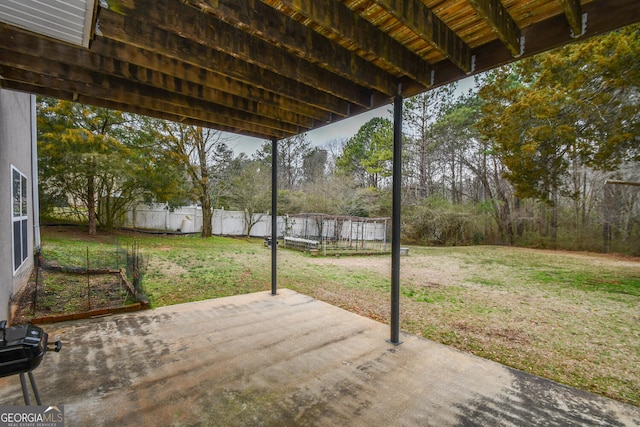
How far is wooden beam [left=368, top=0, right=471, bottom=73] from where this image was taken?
64.8 inches

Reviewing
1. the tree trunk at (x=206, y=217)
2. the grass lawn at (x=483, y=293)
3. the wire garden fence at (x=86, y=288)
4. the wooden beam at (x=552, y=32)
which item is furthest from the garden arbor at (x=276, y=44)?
the tree trunk at (x=206, y=217)

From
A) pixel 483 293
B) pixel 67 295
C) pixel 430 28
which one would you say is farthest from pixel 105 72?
pixel 483 293

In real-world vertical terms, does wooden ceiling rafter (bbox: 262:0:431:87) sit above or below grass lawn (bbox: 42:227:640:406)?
above

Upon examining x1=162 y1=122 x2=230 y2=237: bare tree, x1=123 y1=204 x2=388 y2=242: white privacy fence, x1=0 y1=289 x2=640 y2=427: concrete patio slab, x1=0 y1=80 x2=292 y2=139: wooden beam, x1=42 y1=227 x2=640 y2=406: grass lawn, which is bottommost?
x1=42 y1=227 x2=640 y2=406: grass lawn

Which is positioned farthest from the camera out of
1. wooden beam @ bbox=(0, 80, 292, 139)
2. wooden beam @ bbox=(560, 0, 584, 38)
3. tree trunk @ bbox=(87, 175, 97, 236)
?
tree trunk @ bbox=(87, 175, 97, 236)

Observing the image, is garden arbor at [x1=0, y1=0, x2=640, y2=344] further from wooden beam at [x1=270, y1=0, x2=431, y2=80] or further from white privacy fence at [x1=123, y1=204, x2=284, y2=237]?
white privacy fence at [x1=123, y1=204, x2=284, y2=237]

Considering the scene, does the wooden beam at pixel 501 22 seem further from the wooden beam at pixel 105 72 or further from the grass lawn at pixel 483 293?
the grass lawn at pixel 483 293

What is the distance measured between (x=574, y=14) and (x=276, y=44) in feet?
5.96

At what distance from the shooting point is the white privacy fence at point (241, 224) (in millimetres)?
12742

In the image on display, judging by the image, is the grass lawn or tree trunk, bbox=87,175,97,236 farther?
tree trunk, bbox=87,175,97,236

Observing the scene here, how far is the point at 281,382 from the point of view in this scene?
7.29 feet

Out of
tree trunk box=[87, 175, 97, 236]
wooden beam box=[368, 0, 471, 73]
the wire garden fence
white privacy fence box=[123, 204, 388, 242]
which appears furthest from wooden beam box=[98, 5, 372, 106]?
tree trunk box=[87, 175, 97, 236]

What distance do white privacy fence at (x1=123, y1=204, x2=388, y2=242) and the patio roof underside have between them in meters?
9.69

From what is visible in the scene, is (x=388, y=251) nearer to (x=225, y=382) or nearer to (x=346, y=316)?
(x=346, y=316)
